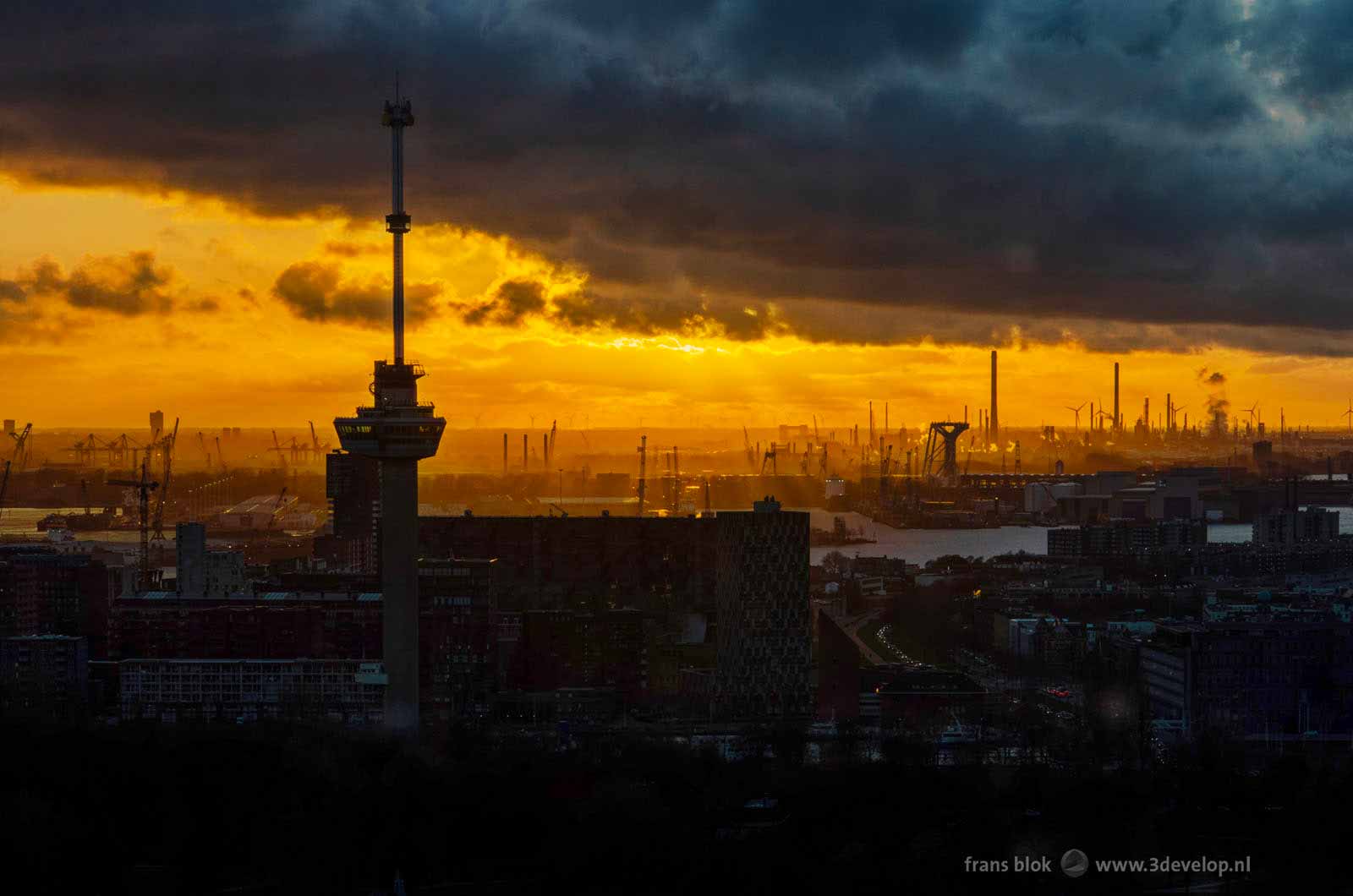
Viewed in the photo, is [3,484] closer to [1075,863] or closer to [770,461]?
[770,461]

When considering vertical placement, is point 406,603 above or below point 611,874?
above

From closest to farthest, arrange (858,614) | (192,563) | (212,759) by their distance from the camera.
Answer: (212,759) → (192,563) → (858,614)

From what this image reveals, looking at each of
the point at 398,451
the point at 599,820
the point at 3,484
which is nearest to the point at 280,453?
the point at 3,484

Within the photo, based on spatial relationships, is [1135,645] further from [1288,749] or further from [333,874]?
[333,874]

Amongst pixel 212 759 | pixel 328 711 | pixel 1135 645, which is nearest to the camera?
pixel 212 759

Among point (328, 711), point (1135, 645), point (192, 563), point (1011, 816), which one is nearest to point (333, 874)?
point (1011, 816)

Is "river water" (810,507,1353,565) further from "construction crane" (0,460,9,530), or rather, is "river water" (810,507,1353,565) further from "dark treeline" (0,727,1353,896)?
"dark treeline" (0,727,1353,896)
